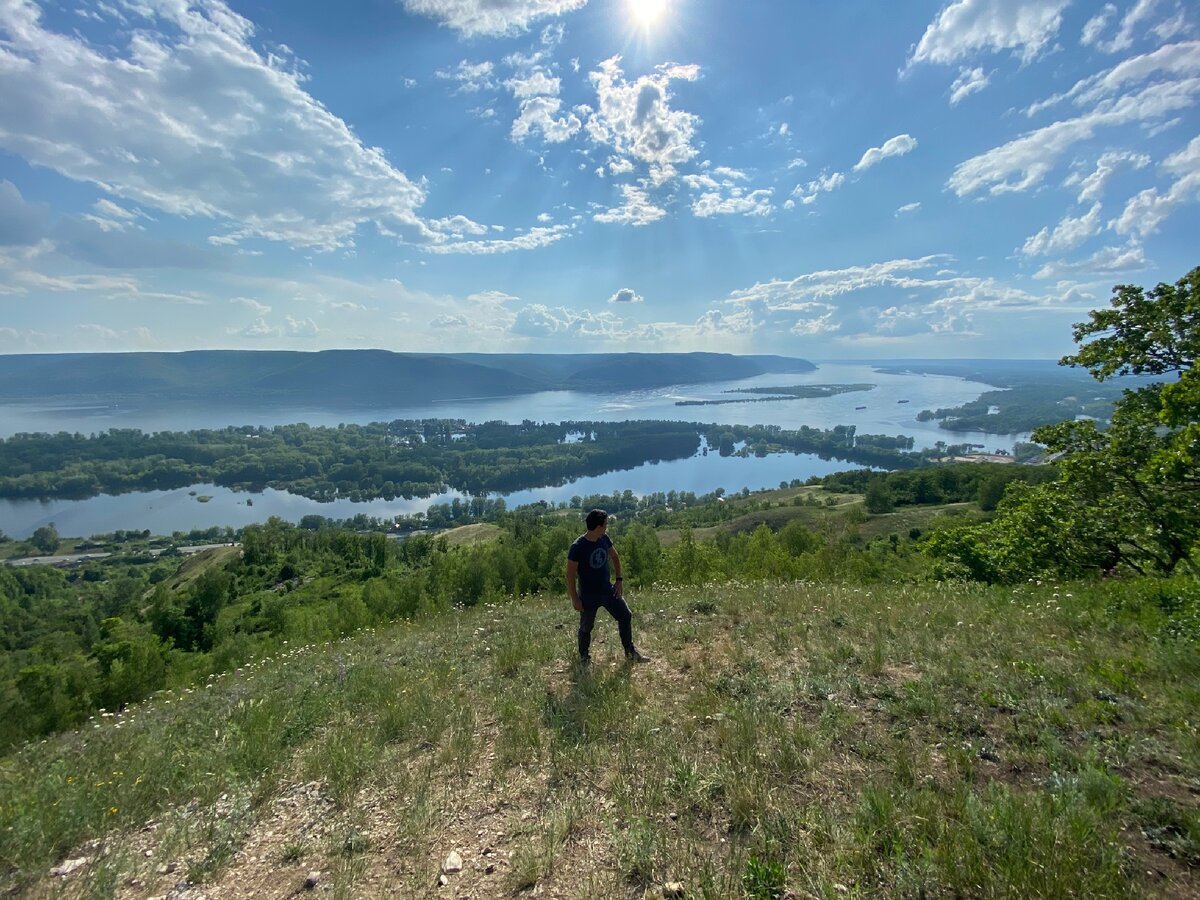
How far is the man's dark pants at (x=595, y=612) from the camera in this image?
6719mm

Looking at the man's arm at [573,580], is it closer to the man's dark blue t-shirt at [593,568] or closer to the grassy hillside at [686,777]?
the man's dark blue t-shirt at [593,568]

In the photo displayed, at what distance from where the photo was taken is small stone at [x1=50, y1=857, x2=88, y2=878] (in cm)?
363

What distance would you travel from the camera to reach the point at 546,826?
3803 millimetres

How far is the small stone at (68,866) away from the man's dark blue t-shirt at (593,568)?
15.7 ft

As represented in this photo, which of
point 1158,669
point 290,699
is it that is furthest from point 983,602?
point 290,699

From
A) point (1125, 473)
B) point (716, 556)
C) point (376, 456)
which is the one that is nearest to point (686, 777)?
point (1125, 473)

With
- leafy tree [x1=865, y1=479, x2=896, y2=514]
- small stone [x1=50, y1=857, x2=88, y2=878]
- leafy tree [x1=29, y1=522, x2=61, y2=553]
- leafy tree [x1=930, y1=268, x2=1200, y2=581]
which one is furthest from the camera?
leafy tree [x1=29, y1=522, x2=61, y2=553]

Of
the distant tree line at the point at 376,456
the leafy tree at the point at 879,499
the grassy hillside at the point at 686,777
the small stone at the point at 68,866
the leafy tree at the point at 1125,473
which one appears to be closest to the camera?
the grassy hillside at the point at 686,777

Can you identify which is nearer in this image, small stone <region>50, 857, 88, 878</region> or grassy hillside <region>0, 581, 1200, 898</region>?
grassy hillside <region>0, 581, 1200, 898</region>

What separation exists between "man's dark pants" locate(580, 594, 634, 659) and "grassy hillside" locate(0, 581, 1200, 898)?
0.38 m

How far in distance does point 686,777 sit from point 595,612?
2.72 m

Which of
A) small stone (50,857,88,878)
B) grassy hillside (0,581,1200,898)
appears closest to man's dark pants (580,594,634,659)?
grassy hillside (0,581,1200,898)

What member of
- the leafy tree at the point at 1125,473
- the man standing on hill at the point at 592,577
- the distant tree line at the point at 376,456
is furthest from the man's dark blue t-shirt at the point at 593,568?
the distant tree line at the point at 376,456

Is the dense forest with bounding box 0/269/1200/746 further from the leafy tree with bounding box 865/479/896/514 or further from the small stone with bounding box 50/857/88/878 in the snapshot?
the small stone with bounding box 50/857/88/878
